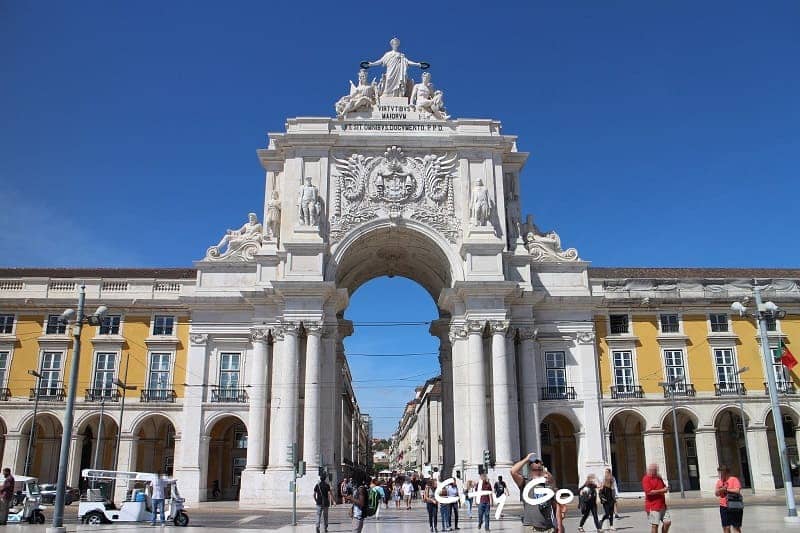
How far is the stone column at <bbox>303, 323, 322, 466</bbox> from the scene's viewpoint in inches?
1471

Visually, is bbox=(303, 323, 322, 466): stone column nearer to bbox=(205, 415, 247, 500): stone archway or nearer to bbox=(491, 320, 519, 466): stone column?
bbox=(205, 415, 247, 500): stone archway

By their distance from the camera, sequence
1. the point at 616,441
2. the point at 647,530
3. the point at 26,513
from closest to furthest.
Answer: the point at 647,530, the point at 26,513, the point at 616,441

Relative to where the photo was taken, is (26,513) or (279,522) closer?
(26,513)

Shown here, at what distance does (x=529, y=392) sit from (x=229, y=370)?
1711 centimetres

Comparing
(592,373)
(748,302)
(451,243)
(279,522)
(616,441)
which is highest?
(451,243)

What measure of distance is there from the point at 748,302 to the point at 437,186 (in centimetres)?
2002

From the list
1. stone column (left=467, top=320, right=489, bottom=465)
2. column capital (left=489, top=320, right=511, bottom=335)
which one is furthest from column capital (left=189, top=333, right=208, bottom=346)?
column capital (left=489, top=320, right=511, bottom=335)

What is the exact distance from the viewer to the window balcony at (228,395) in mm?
40625

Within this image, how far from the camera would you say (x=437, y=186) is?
1690 inches

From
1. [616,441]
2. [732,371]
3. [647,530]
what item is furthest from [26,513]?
[732,371]

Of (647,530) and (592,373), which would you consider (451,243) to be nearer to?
(592,373)

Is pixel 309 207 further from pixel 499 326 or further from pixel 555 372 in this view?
pixel 555 372

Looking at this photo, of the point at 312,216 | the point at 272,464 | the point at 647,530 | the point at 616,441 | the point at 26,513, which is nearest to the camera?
the point at 647,530

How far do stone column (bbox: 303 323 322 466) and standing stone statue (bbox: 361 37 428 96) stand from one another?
16.3m
